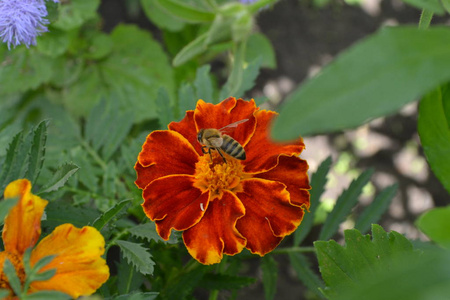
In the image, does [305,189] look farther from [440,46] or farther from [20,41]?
[20,41]

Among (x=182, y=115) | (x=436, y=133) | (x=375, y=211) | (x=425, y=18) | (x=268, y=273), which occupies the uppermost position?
(x=425, y=18)

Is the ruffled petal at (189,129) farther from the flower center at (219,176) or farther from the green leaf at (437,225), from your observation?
the green leaf at (437,225)

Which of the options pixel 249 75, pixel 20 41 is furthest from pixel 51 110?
pixel 249 75

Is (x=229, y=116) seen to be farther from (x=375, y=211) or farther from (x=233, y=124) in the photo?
(x=375, y=211)

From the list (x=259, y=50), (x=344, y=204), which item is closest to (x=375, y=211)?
(x=344, y=204)

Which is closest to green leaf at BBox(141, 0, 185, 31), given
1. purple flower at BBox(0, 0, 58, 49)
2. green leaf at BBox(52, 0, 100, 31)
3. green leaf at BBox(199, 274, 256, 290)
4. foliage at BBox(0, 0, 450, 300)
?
foliage at BBox(0, 0, 450, 300)

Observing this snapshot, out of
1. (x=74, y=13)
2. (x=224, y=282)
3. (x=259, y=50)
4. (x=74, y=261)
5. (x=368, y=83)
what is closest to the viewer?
(x=368, y=83)

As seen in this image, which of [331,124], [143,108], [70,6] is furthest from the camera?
[143,108]

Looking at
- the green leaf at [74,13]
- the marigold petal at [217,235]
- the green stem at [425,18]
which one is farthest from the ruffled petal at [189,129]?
the green leaf at [74,13]
